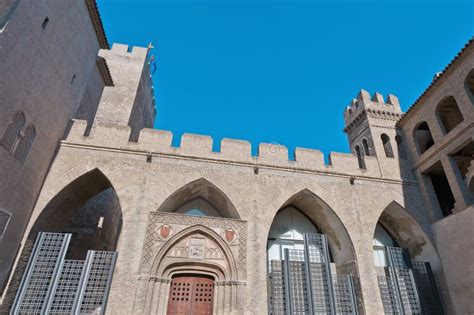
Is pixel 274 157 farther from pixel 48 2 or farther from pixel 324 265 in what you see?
pixel 48 2

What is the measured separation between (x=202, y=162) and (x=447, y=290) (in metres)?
8.62

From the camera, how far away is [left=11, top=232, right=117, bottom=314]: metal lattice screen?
6.98 metres

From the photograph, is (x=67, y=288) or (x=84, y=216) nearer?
(x=67, y=288)

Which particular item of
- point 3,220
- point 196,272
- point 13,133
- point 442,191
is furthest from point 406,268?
point 13,133

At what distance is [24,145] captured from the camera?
282 inches

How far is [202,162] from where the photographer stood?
942cm

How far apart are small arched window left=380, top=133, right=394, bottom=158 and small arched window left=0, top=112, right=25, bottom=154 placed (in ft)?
40.4

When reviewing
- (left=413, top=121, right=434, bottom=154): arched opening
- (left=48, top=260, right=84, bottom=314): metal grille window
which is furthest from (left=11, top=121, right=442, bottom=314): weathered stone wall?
(left=413, top=121, right=434, bottom=154): arched opening

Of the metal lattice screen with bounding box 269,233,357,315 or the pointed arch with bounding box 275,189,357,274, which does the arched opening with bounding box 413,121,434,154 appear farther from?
the metal lattice screen with bounding box 269,233,357,315

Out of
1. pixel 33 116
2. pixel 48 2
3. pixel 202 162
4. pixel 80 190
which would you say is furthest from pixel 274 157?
pixel 48 2

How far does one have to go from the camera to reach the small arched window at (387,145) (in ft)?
37.8

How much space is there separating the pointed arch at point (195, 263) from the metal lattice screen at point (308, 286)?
1425 mm

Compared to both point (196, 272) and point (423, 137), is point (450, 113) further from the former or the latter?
point (196, 272)

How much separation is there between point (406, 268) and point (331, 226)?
273 cm
